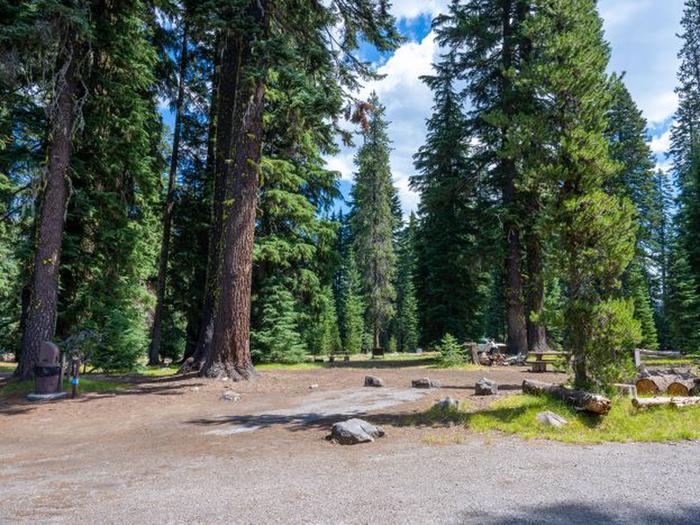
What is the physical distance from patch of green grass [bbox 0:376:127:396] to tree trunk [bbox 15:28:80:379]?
359mm

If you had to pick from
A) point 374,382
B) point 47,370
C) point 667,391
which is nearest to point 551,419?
point 667,391

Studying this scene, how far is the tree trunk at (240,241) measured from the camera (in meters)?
11.4

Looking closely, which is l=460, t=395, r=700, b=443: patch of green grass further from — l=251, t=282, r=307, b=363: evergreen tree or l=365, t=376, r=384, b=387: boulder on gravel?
l=251, t=282, r=307, b=363: evergreen tree

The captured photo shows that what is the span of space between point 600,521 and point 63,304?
1565 cm

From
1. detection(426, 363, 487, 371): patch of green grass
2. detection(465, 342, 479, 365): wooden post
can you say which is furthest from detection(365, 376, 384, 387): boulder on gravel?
detection(465, 342, 479, 365): wooden post

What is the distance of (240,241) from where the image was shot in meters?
11.6

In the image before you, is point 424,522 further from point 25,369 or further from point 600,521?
point 25,369

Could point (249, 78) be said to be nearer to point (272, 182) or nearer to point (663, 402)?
point (272, 182)

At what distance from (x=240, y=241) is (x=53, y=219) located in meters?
4.79

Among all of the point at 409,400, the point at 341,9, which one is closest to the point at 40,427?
the point at 409,400

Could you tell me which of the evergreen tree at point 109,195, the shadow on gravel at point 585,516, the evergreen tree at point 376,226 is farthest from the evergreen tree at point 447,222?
the shadow on gravel at point 585,516

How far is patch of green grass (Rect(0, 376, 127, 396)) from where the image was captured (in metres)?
10.2

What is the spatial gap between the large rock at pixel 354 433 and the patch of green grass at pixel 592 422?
58.0 inches

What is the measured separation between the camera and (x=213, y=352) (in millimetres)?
11516
